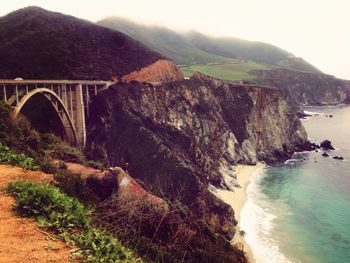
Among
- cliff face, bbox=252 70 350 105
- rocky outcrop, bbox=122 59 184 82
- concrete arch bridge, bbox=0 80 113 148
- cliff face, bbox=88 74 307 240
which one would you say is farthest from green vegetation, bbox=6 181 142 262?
cliff face, bbox=252 70 350 105

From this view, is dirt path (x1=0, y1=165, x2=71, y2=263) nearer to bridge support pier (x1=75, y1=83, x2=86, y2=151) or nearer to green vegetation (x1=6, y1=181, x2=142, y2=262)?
green vegetation (x1=6, y1=181, x2=142, y2=262)

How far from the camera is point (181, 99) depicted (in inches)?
2781

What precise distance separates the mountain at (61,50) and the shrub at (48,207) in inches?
1991

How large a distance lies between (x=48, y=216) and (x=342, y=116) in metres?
156

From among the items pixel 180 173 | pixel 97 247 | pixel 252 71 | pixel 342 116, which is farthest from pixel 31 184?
pixel 252 71

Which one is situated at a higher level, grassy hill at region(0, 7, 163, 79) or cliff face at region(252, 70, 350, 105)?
grassy hill at region(0, 7, 163, 79)

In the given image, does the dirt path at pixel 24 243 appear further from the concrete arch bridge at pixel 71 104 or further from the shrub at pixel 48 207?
the concrete arch bridge at pixel 71 104

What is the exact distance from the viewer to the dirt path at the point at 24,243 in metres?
9.51

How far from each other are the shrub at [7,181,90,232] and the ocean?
2804 cm

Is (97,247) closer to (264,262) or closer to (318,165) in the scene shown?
(264,262)

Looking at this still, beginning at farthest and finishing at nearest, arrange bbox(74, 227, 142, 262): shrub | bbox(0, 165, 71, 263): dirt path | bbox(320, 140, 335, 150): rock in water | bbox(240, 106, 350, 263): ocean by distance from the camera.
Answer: bbox(320, 140, 335, 150): rock in water
bbox(240, 106, 350, 263): ocean
bbox(74, 227, 142, 262): shrub
bbox(0, 165, 71, 263): dirt path

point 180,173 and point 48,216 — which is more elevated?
point 48,216

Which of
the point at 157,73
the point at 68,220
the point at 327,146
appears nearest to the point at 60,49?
the point at 157,73

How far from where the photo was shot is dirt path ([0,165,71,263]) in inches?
374
